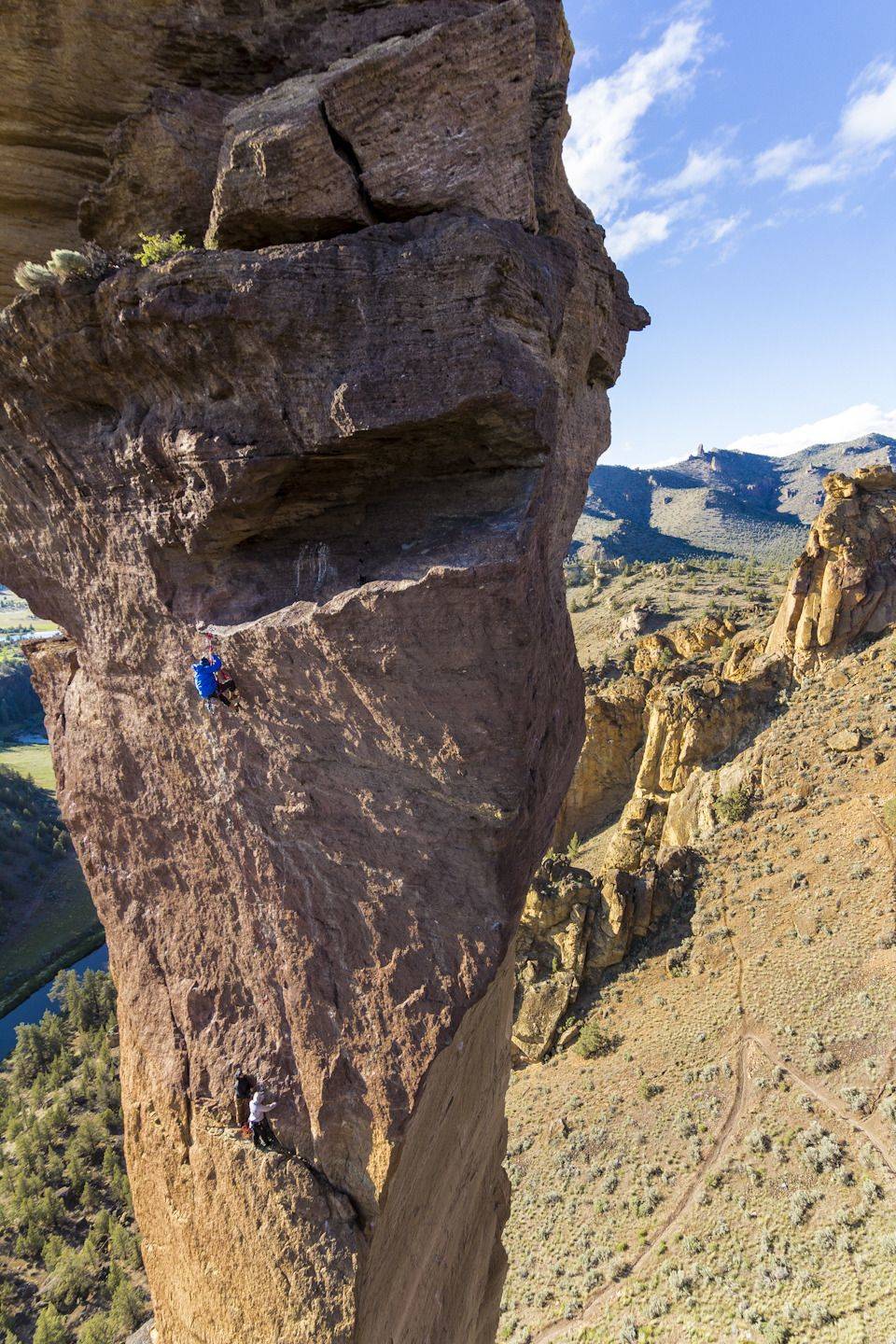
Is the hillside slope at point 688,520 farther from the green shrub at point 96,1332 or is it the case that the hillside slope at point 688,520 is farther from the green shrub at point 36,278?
the green shrub at point 36,278

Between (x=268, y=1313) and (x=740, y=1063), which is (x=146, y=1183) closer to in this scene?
(x=268, y=1313)

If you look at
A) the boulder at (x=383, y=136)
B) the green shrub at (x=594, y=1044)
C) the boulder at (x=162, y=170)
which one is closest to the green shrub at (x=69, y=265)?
the boulder at (x=162, y=170)

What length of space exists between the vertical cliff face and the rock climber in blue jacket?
20cm

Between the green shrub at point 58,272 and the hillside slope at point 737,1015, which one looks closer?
the green shrub at point 58,272

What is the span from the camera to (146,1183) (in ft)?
27.7

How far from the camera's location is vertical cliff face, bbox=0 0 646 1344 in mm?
6738

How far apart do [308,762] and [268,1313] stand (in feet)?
18.4

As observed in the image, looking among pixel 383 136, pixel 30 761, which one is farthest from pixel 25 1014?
pixel 30 761

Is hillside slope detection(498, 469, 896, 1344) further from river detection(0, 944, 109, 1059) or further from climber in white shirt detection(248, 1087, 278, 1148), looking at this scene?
river detection(0, 944, 109, 1059)

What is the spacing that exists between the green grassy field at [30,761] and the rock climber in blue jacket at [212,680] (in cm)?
12819

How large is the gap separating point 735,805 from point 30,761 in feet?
454

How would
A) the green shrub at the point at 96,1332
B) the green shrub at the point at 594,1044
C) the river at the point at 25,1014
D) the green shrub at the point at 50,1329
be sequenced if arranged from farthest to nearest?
the river at the point at 25,1014 < the green shrub at the point at 594,1044 < the green shrub at the point at 50,1329 < the green shrub at the point at 96,1332

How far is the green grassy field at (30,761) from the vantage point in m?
123

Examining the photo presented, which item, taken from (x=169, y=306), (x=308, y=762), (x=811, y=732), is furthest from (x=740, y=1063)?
(x=169, y=306)
